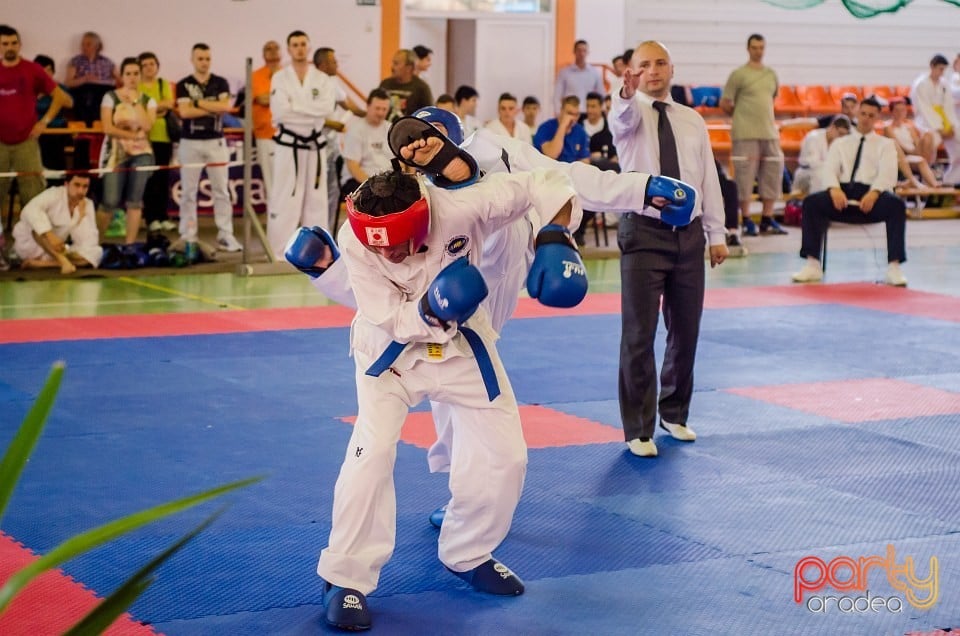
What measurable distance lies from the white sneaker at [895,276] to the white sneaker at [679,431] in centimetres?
603

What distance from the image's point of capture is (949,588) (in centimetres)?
408

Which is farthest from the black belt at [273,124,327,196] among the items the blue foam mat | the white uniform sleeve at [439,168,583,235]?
the white uniform sleeve at [439,168,583,235]

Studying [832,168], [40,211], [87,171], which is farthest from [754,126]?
[40,211]

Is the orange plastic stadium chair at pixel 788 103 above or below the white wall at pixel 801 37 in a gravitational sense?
below

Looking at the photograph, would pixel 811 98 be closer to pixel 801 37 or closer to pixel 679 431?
pixel 801 37

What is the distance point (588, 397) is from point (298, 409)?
162 centimetres

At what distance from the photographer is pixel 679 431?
6203mm

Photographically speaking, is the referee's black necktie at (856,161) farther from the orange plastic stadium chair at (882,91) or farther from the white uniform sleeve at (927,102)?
the orange plastic stadium chair at (882,91)

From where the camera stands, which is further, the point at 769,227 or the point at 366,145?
the point at 769,227

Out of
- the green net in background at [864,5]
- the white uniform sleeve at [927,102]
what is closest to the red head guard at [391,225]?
the green net in background at [864,5]

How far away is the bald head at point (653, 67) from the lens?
586cm

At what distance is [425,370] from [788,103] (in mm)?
16473

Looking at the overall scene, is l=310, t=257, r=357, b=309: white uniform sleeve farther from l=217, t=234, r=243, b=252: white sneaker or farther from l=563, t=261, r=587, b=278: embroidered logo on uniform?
l=217, t=234, r=243, b=252: white sneaker

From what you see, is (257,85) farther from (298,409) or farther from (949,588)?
(949,588)
